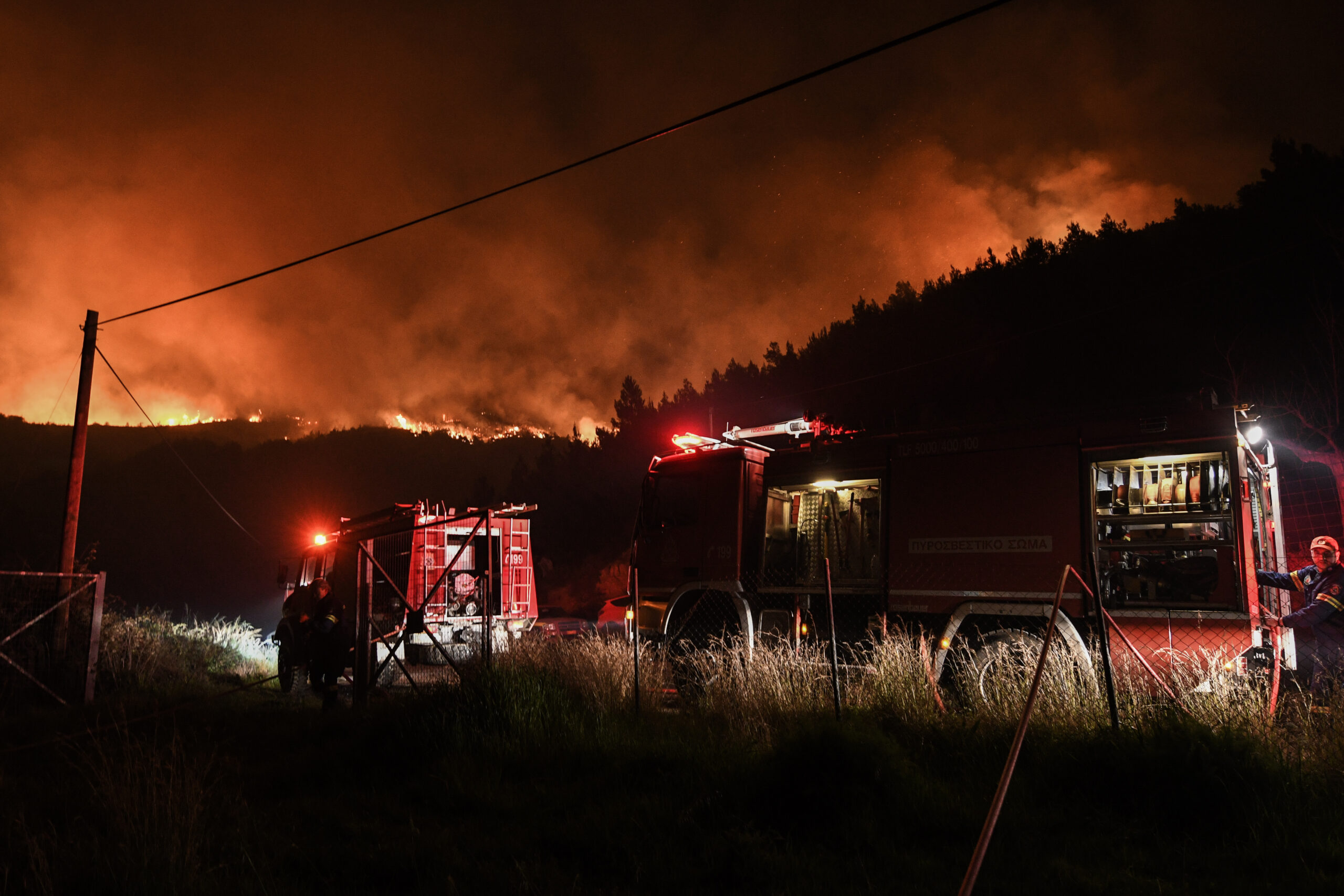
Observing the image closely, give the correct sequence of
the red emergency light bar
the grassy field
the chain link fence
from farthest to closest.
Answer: the chain link fence
the red emergency light bar
the grassy field

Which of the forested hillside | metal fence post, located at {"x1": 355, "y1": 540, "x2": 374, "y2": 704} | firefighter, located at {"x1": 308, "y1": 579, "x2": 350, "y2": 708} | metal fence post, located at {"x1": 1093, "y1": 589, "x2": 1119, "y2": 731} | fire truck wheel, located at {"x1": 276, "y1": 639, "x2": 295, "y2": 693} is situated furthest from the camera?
the forested hillside

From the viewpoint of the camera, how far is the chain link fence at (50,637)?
10742 millimetres

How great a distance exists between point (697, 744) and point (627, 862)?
1.86m

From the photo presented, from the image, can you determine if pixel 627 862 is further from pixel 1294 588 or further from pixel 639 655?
pixel 1294 588

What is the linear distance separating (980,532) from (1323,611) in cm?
286

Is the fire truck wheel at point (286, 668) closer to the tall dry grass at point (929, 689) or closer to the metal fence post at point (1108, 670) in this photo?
the tall dry grass at point (929, 689)

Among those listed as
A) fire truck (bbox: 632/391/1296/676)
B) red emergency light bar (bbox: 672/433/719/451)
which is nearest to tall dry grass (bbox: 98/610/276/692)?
fire truck (bbox: 632/391/1296/676)

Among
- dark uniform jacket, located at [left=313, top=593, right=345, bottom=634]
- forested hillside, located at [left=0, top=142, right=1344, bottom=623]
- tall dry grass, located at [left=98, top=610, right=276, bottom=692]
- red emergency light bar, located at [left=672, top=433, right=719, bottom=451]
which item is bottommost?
tall dry grass, located at [left=98, top=610, right=276, bottom=692]

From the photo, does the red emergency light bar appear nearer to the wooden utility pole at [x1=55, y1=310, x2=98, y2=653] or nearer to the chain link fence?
the chain link fence

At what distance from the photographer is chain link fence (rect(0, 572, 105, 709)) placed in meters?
10.7

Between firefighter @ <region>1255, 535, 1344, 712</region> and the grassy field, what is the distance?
23.2 inches

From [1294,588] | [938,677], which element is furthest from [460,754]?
[1294,588]

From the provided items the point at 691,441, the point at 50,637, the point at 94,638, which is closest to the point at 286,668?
the point at 94,638

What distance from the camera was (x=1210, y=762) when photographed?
436cm
